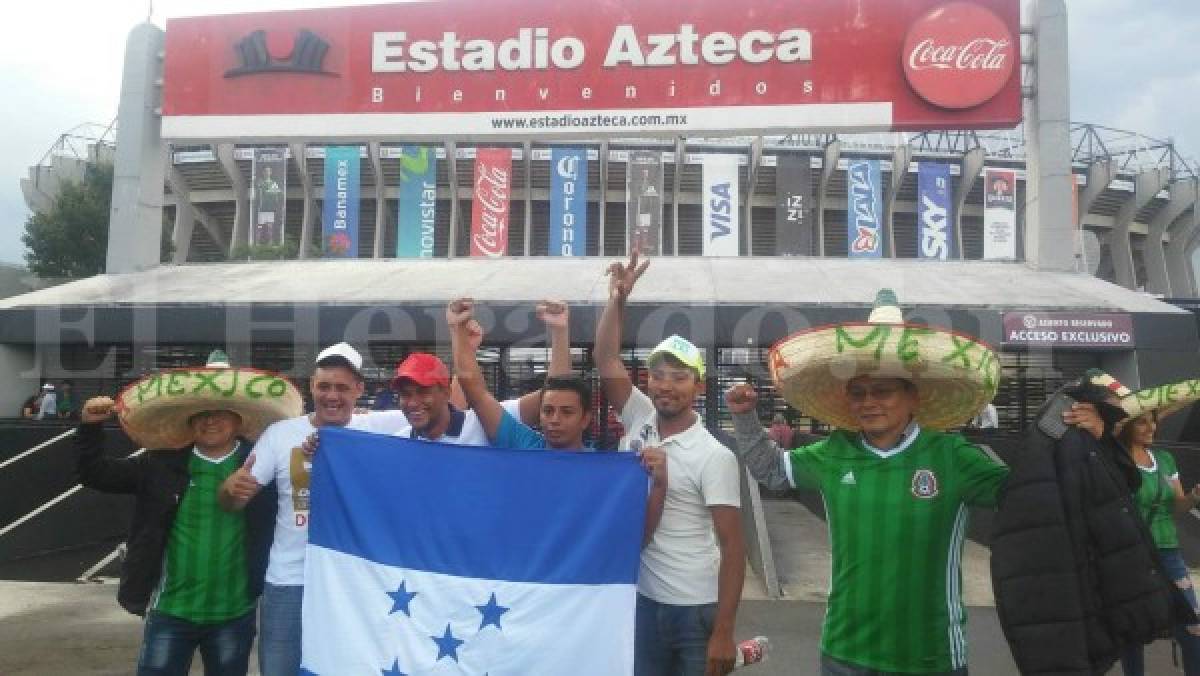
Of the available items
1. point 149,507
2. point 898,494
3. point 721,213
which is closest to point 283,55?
point 149,507

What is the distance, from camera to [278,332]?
39.0ft

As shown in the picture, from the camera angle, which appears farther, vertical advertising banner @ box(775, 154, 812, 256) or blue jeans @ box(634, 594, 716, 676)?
vertical advertising banner @ box(775, 154, 812, 256)

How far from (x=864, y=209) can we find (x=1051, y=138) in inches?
867

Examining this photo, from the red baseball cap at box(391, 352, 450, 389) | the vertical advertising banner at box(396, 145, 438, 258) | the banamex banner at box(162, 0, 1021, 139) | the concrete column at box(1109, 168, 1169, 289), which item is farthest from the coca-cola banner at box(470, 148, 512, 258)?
the concrete column at box(1109, 168, 1169, 289)

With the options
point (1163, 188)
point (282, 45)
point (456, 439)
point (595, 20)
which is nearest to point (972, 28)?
point (595, 20)

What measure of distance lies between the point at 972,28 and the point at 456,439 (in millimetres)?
12906

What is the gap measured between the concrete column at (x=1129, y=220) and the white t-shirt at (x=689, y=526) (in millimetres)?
46435

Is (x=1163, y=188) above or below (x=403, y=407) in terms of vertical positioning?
above

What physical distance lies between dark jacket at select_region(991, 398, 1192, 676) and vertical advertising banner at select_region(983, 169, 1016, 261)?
3394cm

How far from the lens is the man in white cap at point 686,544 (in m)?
3.12

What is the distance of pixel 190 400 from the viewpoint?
11.5ft

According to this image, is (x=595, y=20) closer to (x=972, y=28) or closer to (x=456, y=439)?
(x=972, y=28)

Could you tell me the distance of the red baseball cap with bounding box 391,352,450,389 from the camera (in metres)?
3.39

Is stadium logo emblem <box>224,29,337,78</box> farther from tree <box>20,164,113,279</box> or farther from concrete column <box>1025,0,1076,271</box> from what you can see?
tree <box>20,164,113,279</box>
